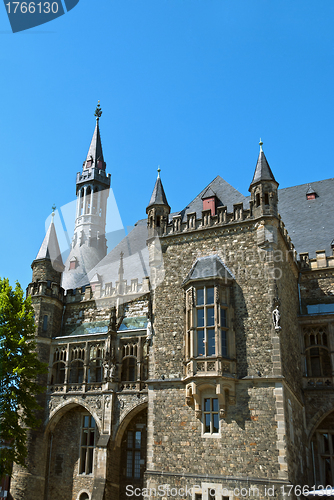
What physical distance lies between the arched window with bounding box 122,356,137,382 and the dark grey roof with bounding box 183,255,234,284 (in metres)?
6.51

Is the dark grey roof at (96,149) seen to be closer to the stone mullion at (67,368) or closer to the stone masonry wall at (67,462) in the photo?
the stone mullion at (67,368)

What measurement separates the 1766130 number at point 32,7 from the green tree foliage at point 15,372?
13.8 m

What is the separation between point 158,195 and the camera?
2212 centimetres

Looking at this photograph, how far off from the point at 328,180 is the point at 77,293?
15.8 m

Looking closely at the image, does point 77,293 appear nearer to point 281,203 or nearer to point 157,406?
point 157,406

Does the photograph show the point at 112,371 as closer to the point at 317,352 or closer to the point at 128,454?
the point at 128,454

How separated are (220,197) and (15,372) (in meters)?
12.4

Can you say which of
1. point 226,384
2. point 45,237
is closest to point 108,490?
point 226,384

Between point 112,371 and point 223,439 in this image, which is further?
point 112,371

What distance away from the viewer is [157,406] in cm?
1848

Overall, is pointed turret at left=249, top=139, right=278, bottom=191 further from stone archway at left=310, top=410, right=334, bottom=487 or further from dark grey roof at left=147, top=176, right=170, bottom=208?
stone archway at left=310, top=410, right=334, bottom=487

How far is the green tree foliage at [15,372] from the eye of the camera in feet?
67.1

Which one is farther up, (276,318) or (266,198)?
(266,198)

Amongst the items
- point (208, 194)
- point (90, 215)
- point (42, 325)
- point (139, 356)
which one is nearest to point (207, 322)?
point (139, 356)
